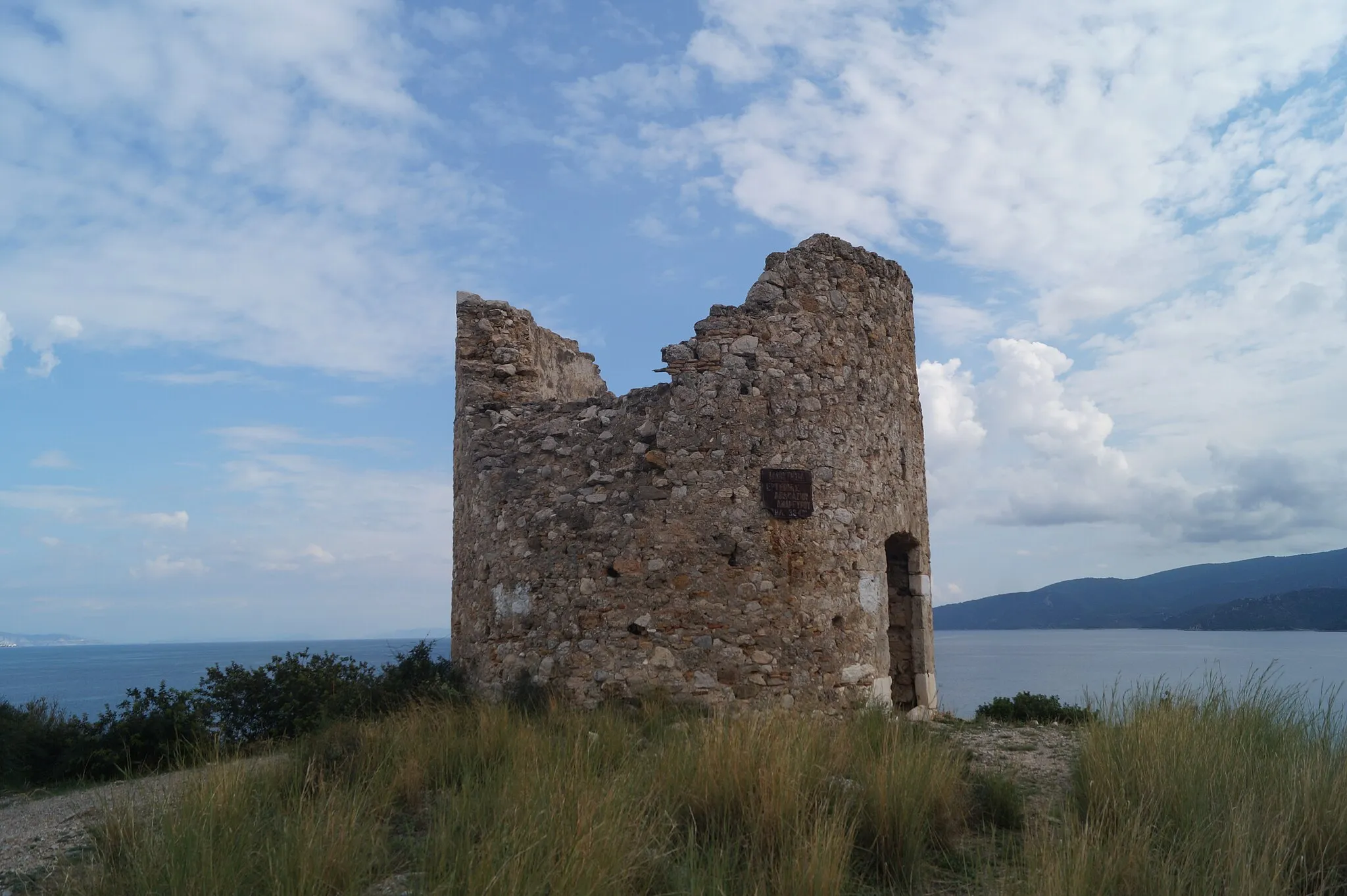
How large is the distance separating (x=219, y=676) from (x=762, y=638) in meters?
5.74

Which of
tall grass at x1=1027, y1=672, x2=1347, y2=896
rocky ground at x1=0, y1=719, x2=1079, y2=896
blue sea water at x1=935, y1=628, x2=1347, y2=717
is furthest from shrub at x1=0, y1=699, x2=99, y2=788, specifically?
blue sea water at x1=935, y1=628, x2=1347, y2=717

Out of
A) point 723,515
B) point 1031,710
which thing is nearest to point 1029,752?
point 1031,710

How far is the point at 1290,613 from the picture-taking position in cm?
6700

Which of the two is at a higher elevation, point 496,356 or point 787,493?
→ point 496,356

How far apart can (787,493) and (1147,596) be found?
15252cm

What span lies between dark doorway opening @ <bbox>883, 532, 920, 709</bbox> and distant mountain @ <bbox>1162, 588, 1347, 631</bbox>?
63.9m

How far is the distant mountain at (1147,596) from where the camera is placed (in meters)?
109

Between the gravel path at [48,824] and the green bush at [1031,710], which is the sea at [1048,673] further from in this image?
the gravel path at [48,824]

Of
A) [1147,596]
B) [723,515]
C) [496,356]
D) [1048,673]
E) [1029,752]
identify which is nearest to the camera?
[1029,752]

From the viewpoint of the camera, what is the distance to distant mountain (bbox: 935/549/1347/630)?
358 feet

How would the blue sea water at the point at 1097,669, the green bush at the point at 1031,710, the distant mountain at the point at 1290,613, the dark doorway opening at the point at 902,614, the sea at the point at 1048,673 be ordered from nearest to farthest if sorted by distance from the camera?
1. the green bush at the point at 1031,710
2. the dark doorway opening at the point at 902,614
3. the sea at the point at 1048,673
4. the blue sea water at the point at 1097,669
5. the distant mountain at the point at 1290,613

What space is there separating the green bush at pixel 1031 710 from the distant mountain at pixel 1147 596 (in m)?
105

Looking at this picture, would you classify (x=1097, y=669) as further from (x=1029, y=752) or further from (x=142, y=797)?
(x=142, y=797)

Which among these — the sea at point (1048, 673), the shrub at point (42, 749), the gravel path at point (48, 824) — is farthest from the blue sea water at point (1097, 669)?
the shrub at point (42, 749)
